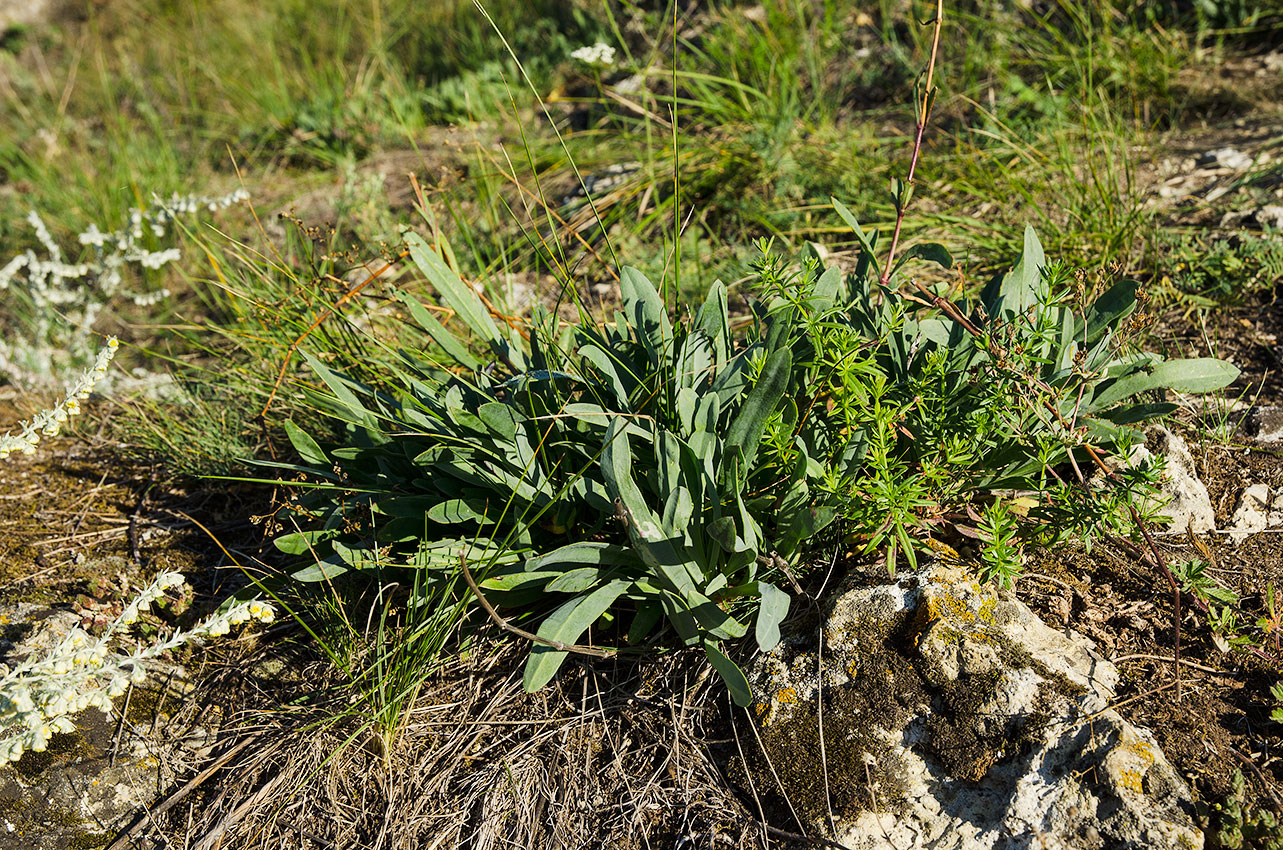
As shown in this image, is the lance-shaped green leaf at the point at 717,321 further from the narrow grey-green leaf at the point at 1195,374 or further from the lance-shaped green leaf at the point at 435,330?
the narrow grey-green leaf at the point at 1195,374

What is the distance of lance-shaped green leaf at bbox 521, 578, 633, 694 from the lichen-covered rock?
39cm

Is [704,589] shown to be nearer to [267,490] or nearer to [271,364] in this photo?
[267,490]

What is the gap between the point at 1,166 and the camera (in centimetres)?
562

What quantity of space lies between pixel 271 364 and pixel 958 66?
3315mm

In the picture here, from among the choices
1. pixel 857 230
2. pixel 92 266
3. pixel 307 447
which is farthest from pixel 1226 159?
pixel 92 266

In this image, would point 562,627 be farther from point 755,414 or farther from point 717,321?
point 717,321

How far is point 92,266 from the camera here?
380 centimetres

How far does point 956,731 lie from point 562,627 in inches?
32.3

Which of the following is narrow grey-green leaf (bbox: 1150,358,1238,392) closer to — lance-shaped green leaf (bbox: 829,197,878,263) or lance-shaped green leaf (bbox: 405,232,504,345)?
lance-shaped green leaf (bbox: 829,197,878,263)

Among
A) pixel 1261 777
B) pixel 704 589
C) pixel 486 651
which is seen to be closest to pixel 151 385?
pixel 486 651

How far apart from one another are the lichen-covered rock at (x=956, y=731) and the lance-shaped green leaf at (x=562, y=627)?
1.27ft

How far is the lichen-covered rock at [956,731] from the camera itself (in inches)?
59.8

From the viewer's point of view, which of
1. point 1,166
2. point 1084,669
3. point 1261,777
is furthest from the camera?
point 1,166

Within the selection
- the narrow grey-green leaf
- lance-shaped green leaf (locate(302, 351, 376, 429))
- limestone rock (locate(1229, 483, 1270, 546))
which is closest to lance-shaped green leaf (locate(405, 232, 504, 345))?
lance-shaped green leaf (locate(302, 351, 376, 429))
